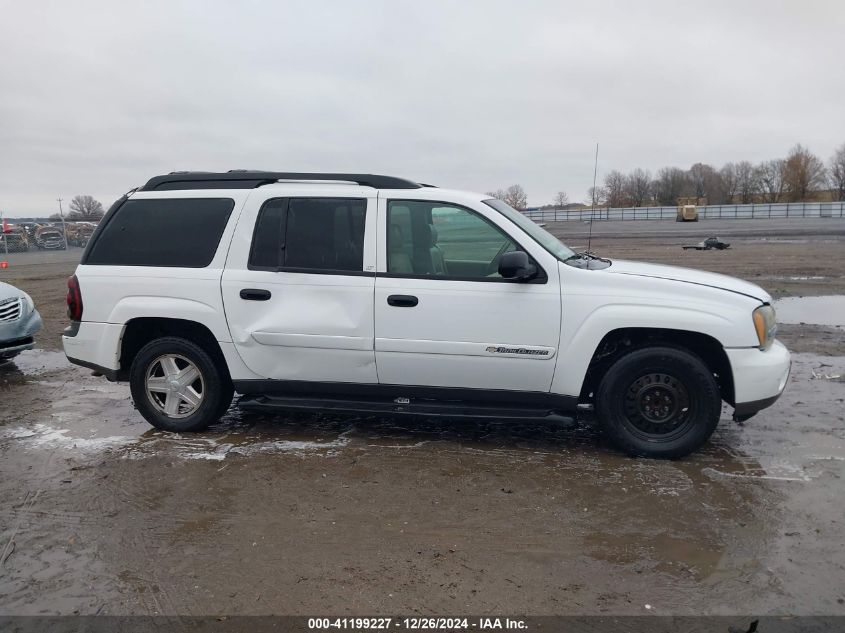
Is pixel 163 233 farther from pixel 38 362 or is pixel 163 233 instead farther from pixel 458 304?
pixel 38 362

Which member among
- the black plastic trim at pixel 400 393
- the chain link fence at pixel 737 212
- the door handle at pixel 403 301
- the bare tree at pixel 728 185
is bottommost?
the black plastic trim at pixel 400 393

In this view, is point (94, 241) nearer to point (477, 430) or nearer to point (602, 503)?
point (477, 430)

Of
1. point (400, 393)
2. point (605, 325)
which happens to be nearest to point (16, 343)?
point (400, 393)

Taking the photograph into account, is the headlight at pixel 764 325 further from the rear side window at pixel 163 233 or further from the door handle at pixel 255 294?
the rear side window at pixel 163 233

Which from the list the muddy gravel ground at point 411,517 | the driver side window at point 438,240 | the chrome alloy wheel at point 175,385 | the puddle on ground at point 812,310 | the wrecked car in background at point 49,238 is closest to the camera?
the muddy gravel ground at point 411,517

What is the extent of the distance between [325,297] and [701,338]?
8.97ft

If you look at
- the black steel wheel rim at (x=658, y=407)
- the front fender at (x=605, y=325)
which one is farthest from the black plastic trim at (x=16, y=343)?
the black steel wheel rim at (x=658, y=407)

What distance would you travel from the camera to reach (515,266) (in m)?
4.60

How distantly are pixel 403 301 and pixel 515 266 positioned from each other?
2.81 feet

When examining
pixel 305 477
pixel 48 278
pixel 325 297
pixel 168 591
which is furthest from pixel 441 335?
pixel 48 278

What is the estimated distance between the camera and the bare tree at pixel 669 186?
85.6 meters

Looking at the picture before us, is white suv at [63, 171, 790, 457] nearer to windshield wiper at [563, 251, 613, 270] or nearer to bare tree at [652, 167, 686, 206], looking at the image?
windshield wiper at [563, 251, 613, 270]

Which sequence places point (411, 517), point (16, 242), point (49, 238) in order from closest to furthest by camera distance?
point (411, 517) → point (16, 242) → point (49, 238)

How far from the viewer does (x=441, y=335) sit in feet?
15.9
